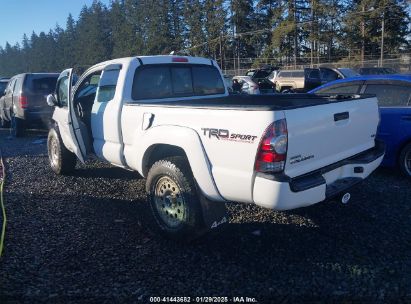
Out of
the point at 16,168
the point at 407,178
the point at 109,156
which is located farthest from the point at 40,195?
the point at 407,178

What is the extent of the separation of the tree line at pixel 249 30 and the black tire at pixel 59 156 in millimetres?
26496

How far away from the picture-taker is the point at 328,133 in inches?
141

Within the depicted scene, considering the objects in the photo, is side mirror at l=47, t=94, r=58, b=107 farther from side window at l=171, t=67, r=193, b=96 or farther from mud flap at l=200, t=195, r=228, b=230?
mud flap at l=200, t=195, r=228, b=230

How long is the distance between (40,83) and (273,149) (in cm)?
962

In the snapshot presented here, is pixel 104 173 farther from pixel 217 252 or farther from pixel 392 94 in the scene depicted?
pixel 392 94

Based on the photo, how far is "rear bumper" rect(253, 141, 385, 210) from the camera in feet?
10.3

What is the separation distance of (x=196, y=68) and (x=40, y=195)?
2906 mm

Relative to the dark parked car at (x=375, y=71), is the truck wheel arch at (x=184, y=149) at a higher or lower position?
higher

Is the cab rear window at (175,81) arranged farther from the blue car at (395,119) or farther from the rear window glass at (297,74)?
the rear window glass at (297,74)

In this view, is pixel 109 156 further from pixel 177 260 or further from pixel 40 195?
pixel 177 260

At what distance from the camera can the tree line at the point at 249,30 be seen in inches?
1692

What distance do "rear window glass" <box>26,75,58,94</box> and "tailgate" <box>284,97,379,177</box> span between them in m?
9.17

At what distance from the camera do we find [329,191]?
355 cm

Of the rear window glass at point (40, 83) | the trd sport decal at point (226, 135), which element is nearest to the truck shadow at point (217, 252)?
the trd sport decal at point (226, 135)
